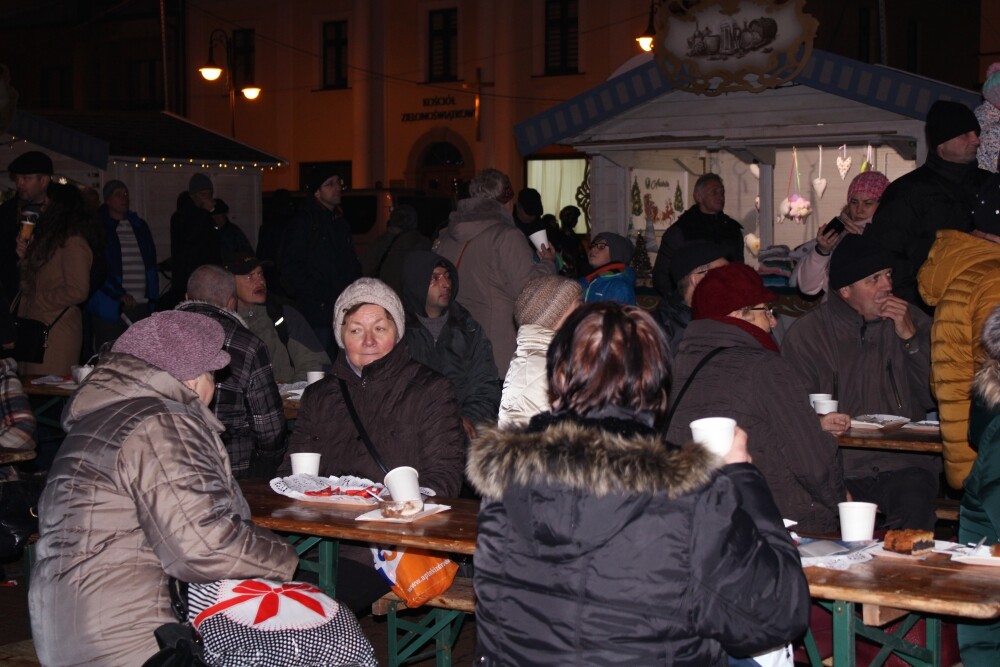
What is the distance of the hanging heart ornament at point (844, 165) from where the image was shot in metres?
12.1

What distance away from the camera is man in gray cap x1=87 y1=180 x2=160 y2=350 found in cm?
1056

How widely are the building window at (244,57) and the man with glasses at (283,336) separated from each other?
91.5 ft

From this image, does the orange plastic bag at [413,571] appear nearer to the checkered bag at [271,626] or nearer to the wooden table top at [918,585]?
the checkered bag at [271,626]

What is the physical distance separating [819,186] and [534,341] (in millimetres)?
7547

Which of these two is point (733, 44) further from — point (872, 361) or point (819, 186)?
point (872, 361)

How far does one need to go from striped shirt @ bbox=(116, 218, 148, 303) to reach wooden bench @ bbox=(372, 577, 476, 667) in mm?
7753

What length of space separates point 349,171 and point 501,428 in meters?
→ 30.1

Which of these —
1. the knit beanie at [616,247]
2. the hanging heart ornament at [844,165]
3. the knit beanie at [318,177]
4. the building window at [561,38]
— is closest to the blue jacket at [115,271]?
the knit beanie at [318,177]

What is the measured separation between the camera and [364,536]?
4.16 metres

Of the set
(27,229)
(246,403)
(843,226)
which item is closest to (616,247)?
(843,226)

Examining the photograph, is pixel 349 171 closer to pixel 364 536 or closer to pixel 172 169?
pixel 172 169

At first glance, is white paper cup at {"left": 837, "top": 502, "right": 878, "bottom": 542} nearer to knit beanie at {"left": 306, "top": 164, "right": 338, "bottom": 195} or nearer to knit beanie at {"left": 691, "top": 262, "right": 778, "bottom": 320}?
knit beanie at {"left": 691, "top": 262, "right": 778, "bottom": 320}

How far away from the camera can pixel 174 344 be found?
12.5 feet

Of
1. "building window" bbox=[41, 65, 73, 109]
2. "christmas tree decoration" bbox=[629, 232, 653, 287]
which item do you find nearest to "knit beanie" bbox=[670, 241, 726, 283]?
"christmas tree decoration" bbox=[629, 232, 653, 287]
